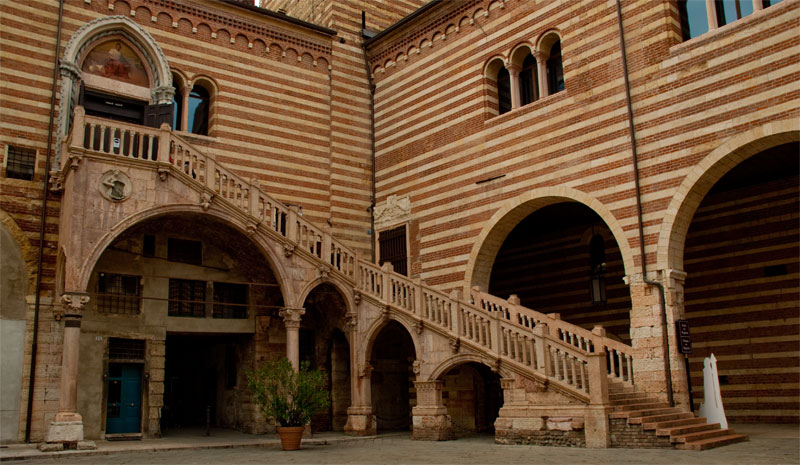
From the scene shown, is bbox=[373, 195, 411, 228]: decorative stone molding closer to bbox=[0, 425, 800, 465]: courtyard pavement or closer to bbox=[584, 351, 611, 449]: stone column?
bbox=[0, 425, 800, 465]: courtyard pavement

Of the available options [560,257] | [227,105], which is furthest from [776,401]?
[227,105]

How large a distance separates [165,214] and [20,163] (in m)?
3.76

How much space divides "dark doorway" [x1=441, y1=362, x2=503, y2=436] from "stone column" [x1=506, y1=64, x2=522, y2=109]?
7.19 meters

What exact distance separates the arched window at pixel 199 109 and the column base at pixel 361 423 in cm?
896

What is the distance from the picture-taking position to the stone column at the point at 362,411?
17781 millimetres

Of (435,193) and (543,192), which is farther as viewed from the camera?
(435,193)

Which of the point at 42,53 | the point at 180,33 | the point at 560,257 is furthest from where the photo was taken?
the point at 560,257

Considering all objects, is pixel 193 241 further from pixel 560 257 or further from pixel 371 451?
pixel 560 257

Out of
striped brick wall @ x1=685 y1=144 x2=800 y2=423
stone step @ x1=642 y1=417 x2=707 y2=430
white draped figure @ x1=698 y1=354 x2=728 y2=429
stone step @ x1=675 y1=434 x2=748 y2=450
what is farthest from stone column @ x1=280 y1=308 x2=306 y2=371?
striped brick wall @ x1=685 y1=144 x2=800 y2=423

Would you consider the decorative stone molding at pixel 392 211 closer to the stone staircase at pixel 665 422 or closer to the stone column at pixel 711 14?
the stone staircase at pixel 665 422

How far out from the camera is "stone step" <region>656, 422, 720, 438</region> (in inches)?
513

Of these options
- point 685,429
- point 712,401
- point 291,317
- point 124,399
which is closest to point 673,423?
point 685,429

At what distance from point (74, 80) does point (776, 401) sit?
63.1 feet

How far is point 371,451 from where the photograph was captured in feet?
46.5
